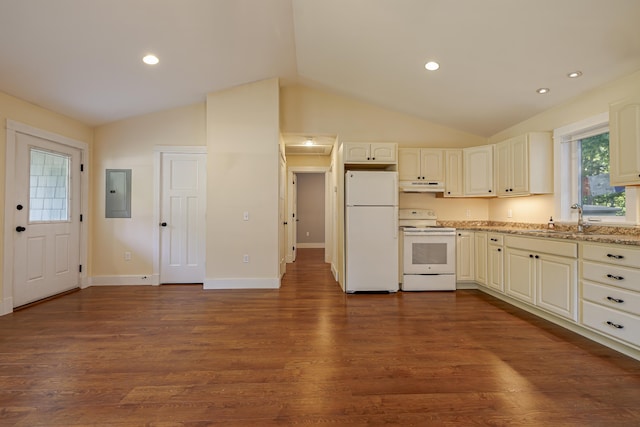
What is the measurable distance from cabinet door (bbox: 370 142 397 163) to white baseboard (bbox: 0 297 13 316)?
15.1 feet

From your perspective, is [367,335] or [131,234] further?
[131,234]

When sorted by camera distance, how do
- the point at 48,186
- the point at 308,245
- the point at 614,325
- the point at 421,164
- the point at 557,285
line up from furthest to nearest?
the point at 308,245 < the point at 421,164 < the point at 48,186 < the point at 557,285 < the point at 614,325

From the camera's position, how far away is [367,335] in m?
2.67

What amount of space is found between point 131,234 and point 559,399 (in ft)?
16.9

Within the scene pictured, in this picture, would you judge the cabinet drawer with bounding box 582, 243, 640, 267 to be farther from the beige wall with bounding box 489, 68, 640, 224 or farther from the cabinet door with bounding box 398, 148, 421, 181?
the cabinet door with bounding box 398, 148, 421, 181

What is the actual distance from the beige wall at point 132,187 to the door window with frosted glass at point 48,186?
16.8 inches

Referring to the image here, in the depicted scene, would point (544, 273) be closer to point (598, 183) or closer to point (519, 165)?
point (598, 183)

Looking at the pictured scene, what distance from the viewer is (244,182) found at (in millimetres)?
4316

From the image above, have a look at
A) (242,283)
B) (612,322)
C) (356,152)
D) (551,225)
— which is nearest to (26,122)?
(242,283)

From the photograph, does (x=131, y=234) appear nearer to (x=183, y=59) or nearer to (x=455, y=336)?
(x=183, y=59)

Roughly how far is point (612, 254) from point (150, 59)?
4654mm

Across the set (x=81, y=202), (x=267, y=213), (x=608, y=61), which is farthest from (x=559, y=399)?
(x=81, y=202)

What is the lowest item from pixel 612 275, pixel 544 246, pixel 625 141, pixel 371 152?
pixel 612 275

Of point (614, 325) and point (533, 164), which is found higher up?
point (533, 164)
